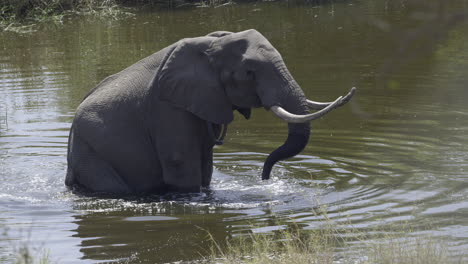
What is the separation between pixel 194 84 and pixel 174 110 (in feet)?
1.24

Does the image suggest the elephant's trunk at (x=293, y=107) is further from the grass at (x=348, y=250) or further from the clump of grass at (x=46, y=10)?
the clump of grass at (x=46, y=10)

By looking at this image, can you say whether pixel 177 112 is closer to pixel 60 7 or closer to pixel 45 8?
pixel 45 8

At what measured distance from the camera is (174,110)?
9773 mm

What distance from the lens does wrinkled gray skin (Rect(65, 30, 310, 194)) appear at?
9305mm

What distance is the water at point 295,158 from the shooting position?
8.41 m

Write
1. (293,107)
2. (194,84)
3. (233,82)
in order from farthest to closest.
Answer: (194,84) → (233,82) → (293,107)

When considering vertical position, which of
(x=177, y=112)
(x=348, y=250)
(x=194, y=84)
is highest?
(x=194, y=84)

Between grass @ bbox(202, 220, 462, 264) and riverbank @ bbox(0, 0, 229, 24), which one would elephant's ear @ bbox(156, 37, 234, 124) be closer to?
grass @ bbox(202, 220, 462, 264)

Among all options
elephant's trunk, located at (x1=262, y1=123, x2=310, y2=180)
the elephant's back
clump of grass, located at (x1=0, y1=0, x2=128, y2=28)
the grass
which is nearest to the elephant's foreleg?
the elephant's back

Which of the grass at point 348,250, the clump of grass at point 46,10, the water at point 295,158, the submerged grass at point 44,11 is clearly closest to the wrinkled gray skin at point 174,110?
the water at point 295,158

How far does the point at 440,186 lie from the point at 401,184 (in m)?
0.44

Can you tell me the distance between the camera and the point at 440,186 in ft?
32.4

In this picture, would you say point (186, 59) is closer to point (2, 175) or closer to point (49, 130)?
point (2, 175)

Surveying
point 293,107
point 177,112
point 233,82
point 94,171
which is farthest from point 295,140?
point 94,171
